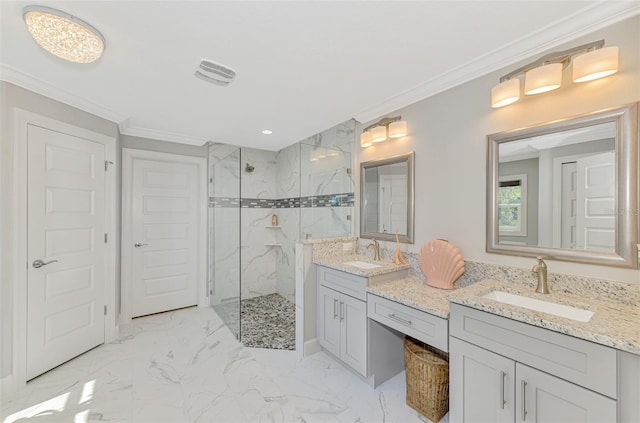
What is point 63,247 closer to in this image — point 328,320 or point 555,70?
point 328,320

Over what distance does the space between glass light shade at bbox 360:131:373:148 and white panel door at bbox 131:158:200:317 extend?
241 centimetres

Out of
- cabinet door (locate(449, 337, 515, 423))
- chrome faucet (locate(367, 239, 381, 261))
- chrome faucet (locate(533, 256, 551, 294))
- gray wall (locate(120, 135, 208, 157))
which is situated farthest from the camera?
gray wall (locate(120, 135, 208, 157))

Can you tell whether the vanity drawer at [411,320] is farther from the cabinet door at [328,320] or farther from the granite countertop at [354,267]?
the cabinet door at [328,320]

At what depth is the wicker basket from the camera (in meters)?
1.65

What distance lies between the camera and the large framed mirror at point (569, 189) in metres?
1.29

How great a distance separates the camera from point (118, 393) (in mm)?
1946

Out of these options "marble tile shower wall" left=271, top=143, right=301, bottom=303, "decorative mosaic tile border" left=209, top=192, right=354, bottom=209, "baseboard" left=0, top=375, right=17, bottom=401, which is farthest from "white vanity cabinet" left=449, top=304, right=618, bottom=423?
"baseboard" left=0, top=375, right=17, bottom=401

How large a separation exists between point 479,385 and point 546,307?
1.82 feet

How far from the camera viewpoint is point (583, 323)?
1.09 m

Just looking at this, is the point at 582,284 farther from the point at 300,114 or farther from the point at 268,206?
the point at 268,206

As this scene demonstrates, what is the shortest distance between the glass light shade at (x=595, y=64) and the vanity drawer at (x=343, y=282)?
1710 mm

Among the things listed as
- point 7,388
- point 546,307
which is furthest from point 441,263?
point 7,388

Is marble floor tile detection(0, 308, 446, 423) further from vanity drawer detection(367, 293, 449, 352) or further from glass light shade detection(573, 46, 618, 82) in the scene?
glass light shade detection(573, 46, 618, 82)

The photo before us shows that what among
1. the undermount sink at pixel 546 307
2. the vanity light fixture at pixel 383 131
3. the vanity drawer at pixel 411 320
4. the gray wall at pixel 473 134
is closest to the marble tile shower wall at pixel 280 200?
the vanity light fixture at pixel 383 131
